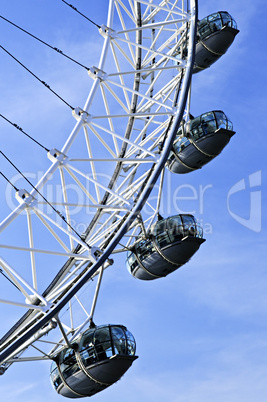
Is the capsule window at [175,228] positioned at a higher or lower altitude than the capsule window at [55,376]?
higher

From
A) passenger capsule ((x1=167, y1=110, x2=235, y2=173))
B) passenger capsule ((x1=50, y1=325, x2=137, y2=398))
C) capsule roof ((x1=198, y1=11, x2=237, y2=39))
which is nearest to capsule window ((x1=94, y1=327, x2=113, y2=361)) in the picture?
passenger capsule ((x1=50, y1=325, x2=137, y2=398))

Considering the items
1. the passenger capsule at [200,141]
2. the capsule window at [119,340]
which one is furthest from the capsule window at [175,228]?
the capsule window at [119,340]

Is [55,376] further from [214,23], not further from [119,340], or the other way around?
[214,23]

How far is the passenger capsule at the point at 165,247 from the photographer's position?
2891 centimetres

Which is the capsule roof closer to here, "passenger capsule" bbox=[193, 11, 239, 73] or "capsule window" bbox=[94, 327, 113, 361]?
"passenger capsule" bbox=[193, 11, 239, 73]

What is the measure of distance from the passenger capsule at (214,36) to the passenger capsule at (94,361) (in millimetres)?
14496

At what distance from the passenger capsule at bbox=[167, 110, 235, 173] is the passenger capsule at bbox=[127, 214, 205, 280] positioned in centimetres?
292

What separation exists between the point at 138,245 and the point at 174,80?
6810 mm

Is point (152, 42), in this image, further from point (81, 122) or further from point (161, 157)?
point (161, 157)

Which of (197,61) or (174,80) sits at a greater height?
(197,61)

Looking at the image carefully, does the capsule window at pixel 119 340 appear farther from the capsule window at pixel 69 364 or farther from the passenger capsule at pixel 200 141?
the passenger capsule at pixel 200 141

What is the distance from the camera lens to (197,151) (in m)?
32.1

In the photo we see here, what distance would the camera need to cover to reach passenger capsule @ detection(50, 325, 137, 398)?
25797mm

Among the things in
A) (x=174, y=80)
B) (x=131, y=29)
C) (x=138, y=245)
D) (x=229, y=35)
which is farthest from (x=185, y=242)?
(x=229, y=35)
